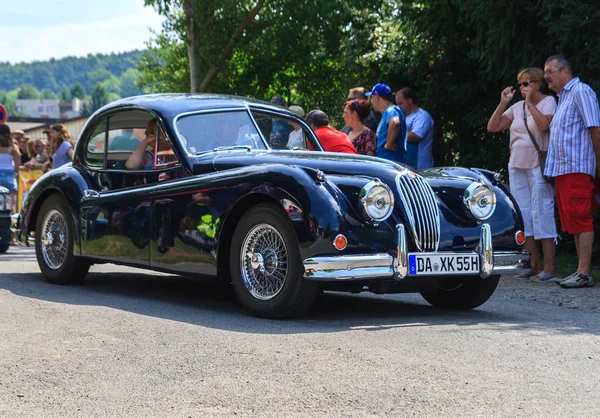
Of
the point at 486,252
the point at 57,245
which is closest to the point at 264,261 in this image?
the point at 486,252

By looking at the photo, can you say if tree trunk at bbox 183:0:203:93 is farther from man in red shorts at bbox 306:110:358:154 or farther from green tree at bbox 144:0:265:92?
man in red shorts at bbox 306:110:358:154

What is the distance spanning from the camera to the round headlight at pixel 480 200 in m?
7.34

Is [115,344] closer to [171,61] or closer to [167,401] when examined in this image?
[167,401]

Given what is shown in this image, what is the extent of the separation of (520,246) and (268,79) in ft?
102

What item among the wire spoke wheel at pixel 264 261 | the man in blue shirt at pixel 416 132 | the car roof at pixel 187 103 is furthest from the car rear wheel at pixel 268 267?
the man in blue shirt at pixel 416 132

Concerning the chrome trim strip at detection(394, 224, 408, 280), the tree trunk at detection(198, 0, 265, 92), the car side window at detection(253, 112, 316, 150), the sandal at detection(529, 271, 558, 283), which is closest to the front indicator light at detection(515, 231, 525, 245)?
the chrome trim strip at detection(394, 224, 408, 280)

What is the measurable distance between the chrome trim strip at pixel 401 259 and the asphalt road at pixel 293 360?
0.34m

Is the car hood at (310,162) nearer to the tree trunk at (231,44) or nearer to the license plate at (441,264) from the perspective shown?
the license plate at (441,264)

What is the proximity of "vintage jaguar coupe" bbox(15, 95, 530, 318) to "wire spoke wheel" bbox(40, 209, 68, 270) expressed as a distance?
0.07 ft

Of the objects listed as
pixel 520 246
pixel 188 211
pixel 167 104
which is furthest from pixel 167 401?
pixel 167 104

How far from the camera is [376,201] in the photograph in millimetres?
6766

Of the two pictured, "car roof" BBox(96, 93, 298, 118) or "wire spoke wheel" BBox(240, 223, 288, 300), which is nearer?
"wire spoke wheel" BBox(240, 223, 288, 300)

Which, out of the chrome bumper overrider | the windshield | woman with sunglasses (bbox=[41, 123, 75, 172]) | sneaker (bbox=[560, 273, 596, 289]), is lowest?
sneaker (bbox=[560, 273, 596, 289])

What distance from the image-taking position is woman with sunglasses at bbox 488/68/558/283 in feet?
31.9
